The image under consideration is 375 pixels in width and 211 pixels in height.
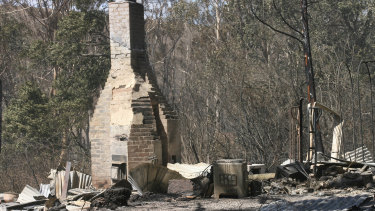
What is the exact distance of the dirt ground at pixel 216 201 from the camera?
10196 mm

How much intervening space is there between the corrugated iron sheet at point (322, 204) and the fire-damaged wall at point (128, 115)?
→ 4.40 m

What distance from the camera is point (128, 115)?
530 inches

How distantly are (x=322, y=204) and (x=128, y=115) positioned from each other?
542 centimetres

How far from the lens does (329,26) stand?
2961 centimetres

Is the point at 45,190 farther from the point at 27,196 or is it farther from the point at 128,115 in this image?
the point at 128,115

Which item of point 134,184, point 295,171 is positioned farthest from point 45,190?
point 295,171

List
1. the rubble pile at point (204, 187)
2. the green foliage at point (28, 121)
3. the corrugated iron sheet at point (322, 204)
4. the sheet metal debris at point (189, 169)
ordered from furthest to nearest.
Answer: the green foliage at point (28, 121), the sheet metal debris at point (189, 169), the rubble pile at point (204, 187), the corrugated iron sheet at point (322, 204)

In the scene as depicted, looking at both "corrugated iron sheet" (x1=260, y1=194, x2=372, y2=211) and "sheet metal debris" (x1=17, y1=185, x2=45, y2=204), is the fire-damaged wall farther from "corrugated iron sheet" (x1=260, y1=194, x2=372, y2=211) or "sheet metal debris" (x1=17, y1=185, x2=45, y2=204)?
"corrugated iron sheet" (x1=260, y1=194, x2=372, y2=211)

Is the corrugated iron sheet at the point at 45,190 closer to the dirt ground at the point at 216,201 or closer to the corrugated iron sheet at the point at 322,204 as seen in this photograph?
the dirt ground at the point at 216,201

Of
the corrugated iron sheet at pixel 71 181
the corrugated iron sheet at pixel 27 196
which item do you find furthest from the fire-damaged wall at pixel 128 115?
the corrugated iron sheet at pixel 27 196

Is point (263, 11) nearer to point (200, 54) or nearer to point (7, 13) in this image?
point (200, 54)

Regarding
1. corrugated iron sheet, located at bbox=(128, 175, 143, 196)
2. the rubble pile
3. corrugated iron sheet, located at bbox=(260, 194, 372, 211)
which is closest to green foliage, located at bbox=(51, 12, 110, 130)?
the rubble pile

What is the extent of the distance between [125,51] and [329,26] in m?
17.9

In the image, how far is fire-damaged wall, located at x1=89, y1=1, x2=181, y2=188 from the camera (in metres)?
13.3
